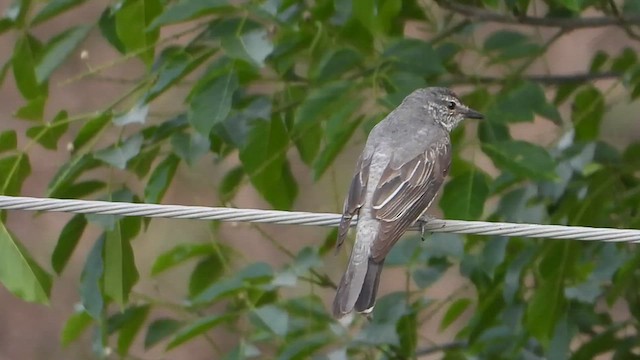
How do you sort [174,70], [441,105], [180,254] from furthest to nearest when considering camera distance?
[441,105]
[180,254]
[174,70]

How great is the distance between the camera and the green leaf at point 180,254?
5844 mm

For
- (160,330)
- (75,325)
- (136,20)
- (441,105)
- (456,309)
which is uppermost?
(136,20)

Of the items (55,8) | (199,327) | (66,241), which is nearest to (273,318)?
(199,327)

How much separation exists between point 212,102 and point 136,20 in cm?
41

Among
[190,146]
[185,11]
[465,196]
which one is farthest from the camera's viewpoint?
[190,146]

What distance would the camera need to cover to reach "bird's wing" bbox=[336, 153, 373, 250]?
5.00 metres

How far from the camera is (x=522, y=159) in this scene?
4922 millimetres

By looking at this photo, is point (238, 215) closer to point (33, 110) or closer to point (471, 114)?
point (33, 110)

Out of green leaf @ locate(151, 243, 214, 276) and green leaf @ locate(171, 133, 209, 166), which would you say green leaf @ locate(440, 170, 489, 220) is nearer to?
green leaf @ locate(171, 133, 209, 166)

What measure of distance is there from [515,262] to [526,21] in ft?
3.34

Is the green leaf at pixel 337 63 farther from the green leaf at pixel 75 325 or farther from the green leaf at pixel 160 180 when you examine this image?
the green leaf at pixel 75 325

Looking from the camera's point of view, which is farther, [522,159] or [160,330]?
[160,330]

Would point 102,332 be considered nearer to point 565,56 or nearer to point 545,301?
point 545,301

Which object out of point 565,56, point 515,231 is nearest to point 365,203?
point 515,231
